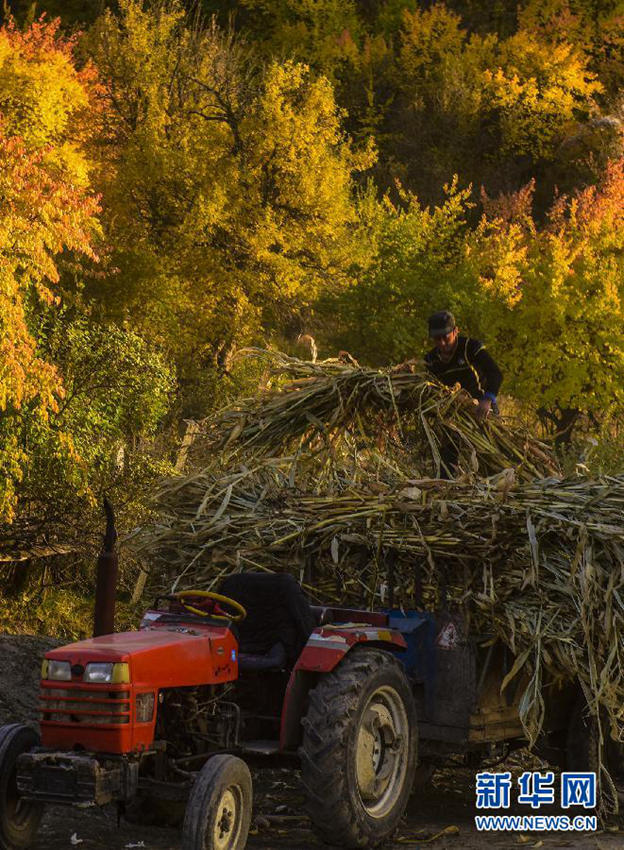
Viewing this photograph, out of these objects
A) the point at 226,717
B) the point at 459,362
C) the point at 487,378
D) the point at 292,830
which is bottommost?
the point at 292,830

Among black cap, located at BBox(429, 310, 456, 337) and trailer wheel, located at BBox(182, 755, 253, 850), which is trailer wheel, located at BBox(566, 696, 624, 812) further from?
black cap, located at BBox(429, 310, 456, 337)

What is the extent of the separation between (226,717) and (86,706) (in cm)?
87

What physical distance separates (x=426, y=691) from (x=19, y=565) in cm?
1110

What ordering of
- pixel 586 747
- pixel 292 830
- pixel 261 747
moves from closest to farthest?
pixel 261 747
pixel 292 830
pixel 586 747

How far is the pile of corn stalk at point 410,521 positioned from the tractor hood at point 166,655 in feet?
3.66

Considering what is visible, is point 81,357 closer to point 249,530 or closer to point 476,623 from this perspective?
point 249,530

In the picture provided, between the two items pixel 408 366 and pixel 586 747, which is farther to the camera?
pixel 408 366

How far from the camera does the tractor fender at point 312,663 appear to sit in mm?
6691

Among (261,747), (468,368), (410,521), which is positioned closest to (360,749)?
(261,747)

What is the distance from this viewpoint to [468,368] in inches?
390

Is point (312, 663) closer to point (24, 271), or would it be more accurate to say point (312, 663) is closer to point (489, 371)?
point (489, 371)

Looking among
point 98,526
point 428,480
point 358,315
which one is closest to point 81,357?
point 98,526

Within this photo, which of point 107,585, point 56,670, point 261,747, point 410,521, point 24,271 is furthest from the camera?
point 24,271

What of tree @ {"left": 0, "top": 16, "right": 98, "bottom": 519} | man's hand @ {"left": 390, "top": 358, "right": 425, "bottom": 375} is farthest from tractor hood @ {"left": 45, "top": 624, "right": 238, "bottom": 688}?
tree @ {"left": 0, "top": 16, "right": 98, "bottom": 519}
